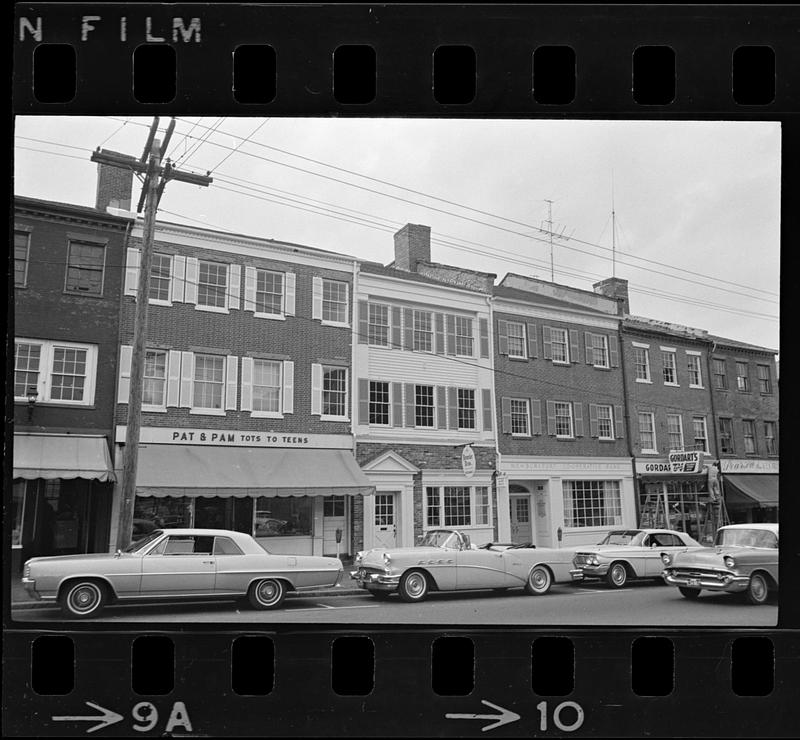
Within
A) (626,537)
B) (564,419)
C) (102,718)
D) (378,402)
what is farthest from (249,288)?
(626,537)

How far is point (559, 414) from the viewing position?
20.8 feet

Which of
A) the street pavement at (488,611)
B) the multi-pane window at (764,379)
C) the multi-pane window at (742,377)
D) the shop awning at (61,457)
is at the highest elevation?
the multi-pane window at (742,377)

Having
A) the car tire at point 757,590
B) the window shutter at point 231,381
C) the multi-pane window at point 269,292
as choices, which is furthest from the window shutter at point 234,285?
the car tire at point 757,590

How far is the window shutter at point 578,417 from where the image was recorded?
633 cm

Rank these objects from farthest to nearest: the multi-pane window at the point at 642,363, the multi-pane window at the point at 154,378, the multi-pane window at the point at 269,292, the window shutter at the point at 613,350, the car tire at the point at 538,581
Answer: the window shutter at the point at 613,350
the multi-pane window at the point at 642,363
the multi-pane window at the point at 269,292
the car tire at the point at 538,581
the multi-pane window at the point at 154,378

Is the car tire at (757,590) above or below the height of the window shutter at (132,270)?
below

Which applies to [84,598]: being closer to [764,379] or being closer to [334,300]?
[334,300]

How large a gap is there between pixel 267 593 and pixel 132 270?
10.3 feet

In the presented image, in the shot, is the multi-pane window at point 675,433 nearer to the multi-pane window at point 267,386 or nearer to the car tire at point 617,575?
the car tire at point 617,575

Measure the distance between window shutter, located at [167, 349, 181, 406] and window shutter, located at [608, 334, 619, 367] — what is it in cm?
416

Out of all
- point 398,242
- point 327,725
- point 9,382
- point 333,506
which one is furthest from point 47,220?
point 327,725

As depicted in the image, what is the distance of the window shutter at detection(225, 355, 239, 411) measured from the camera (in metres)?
5.86

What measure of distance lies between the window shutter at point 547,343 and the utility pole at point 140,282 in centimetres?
347

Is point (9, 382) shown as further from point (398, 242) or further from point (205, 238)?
point (398, 242)
